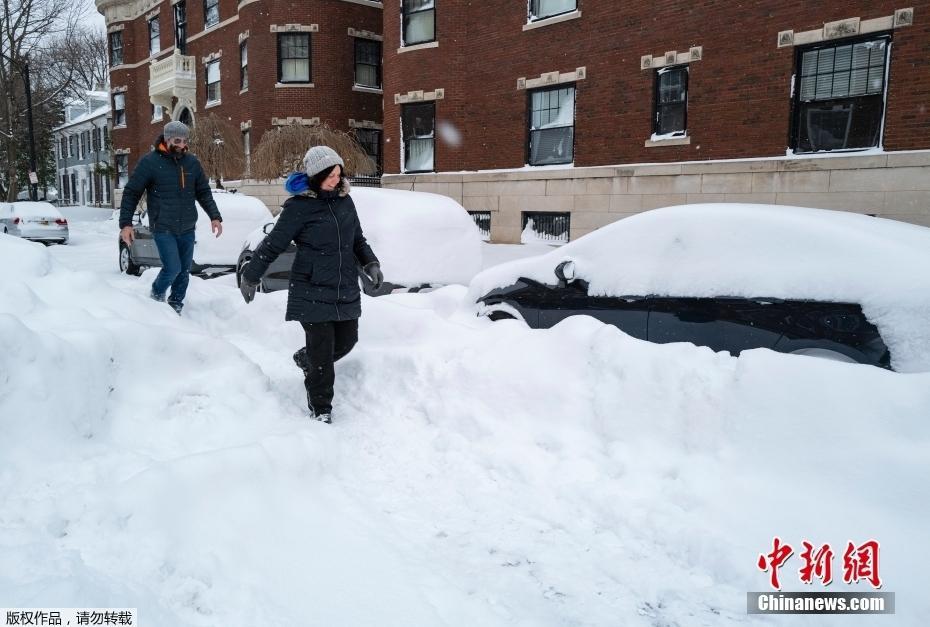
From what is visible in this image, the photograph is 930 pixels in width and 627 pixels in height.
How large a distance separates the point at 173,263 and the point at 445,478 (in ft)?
12.9

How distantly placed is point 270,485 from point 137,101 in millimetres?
34558

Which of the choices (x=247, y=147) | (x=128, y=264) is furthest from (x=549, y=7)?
(x=247, y=147)

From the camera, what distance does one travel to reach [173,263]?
6.07 meters

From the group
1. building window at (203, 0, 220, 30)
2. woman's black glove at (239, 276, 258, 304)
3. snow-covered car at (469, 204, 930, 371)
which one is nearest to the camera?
snow-covered car at (469, 204, 930, 371)

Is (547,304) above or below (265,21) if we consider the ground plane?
below

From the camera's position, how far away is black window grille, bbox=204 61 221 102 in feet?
81.6

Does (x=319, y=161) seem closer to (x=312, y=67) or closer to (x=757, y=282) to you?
(x=757, y=282)

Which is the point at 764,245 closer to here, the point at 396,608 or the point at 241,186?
the point at 396,608

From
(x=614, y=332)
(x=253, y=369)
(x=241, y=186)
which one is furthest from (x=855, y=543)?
(x=241, y=186)

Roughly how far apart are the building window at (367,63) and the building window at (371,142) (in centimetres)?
156

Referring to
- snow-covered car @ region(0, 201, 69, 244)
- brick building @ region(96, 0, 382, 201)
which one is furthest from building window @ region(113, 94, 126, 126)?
snow-covered car @ region(0, 201, 69, 244)

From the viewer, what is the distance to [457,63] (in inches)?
667
